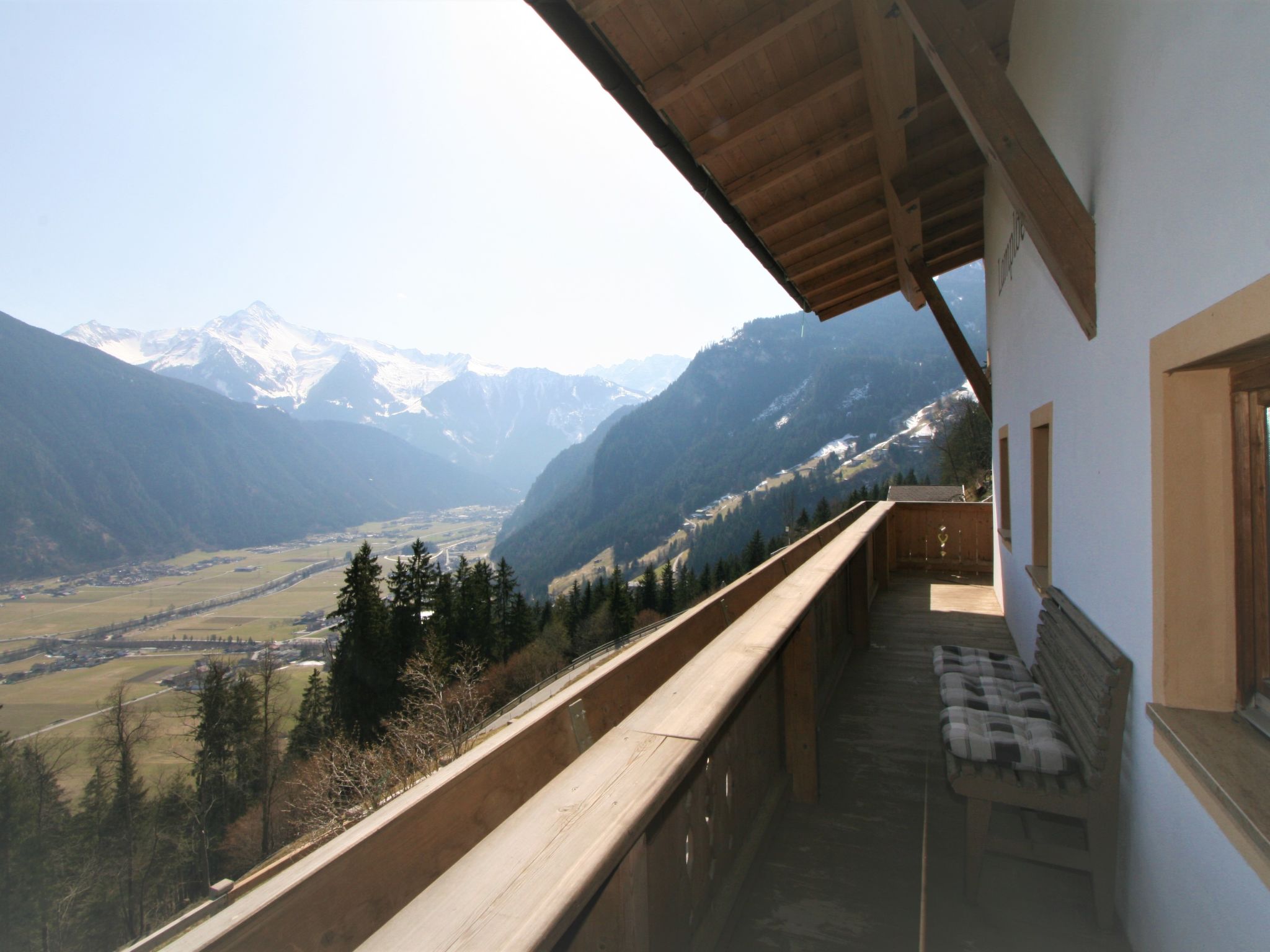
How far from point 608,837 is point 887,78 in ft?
10.5

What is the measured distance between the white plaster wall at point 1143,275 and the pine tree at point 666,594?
1957 inches

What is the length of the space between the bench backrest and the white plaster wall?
5cm

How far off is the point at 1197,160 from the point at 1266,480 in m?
0.74

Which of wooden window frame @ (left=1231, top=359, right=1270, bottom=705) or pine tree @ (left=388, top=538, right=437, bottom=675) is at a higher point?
wooden window frame @ (left=1231, top=359, right=1270, bottom=705)

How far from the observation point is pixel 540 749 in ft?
4.07

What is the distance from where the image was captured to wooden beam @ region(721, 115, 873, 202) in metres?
3.56

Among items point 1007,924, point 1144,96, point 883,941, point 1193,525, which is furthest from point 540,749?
point 1144,96

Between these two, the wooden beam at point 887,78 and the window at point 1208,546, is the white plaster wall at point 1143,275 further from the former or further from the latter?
the wooden beam at point 887,78

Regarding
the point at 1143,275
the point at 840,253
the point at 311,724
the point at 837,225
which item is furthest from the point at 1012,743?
the point at 311,724

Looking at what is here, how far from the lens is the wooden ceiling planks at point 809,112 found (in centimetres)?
261

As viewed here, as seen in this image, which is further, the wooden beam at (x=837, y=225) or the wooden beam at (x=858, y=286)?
the wooden beam at (x=858, y=286)

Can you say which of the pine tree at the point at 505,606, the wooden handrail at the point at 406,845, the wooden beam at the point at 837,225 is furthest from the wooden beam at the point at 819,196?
the pine tree at the point at 505,606

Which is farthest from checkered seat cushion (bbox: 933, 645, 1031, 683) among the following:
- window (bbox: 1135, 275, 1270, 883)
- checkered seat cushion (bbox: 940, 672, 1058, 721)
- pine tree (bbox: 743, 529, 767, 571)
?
pine tree (bbox: 743, 529, 767, 571)

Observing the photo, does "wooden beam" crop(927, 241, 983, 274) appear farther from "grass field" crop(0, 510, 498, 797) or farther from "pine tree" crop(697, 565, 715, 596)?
"pine tree" crop(697, 565, 715, 596)
